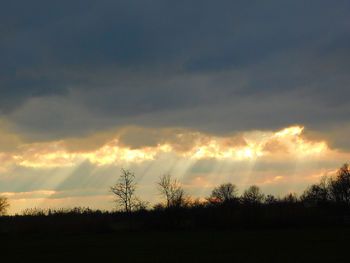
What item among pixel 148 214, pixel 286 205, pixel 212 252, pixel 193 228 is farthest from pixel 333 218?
pixel 212 252

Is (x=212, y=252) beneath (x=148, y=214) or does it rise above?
beneath

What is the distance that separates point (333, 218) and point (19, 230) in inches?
2093

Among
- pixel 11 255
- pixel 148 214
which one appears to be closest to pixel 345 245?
pixel 11 255

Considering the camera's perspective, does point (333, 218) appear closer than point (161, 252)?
No

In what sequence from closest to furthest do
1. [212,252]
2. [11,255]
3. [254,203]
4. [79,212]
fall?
[212,252] < [11,255] < [254,203] < [79,212]

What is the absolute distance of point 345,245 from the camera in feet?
155

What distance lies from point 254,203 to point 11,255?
2141 inches

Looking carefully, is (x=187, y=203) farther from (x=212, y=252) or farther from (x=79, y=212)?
(x=212, y=252)

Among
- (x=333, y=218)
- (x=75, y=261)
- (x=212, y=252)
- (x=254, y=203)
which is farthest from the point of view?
(x=254, y=203)

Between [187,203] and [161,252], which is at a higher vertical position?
[187,203]

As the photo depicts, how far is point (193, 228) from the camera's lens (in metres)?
88.9

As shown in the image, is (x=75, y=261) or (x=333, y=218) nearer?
(x=75, y=261)

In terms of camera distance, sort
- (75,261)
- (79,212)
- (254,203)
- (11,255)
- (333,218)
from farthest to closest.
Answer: (79,212) < (254,203) < (333,218) < (11,255) < (75,261)

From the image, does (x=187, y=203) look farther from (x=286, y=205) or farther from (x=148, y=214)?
(x=286, y=205)
